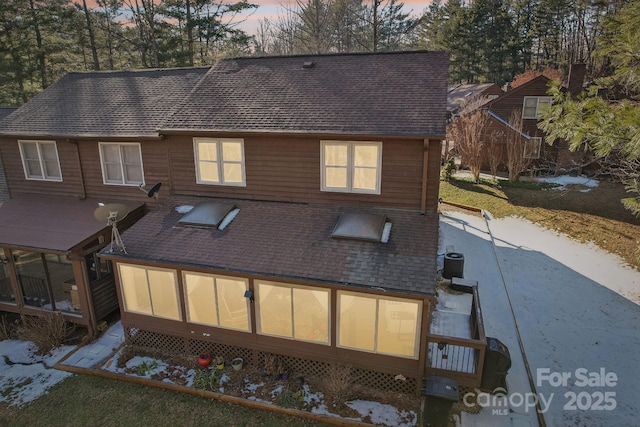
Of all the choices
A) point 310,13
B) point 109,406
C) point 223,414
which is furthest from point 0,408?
point 310,13

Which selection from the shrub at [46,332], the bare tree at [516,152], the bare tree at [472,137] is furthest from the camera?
the bare tree at [472,137]

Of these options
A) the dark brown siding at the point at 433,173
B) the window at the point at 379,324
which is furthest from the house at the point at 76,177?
the dark brown siding at the point at 433,173

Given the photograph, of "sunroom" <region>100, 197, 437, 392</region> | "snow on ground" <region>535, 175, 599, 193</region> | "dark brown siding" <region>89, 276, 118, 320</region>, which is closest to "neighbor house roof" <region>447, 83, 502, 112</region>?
"snow on ground" <region>535, 175, 599, 193</region>

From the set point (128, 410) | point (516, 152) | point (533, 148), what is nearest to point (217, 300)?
point (128, 410)

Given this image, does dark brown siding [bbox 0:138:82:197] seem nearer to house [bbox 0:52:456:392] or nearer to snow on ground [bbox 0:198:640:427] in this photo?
house [bbox 0:52:456:392]

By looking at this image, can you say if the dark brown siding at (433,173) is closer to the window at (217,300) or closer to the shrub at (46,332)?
the window at (217,300)

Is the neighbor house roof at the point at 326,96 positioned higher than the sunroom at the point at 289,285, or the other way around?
the neighbor house roof at the point at 326,96
